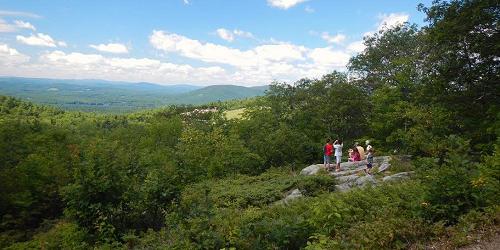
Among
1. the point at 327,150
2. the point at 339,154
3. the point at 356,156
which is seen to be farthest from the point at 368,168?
the point at 356,156

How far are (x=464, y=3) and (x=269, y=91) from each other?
30462 millimetres

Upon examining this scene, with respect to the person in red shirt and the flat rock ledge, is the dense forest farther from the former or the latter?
the person in red shirt

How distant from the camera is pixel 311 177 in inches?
739

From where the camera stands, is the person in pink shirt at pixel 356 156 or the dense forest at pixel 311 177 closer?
the dense forest at pixel 311 177

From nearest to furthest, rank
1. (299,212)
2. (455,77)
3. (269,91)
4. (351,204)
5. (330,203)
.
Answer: (330,203) → (351,204) → (299,212) → (455,77) → (269,91)

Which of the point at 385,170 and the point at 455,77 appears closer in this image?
the point at 385,170

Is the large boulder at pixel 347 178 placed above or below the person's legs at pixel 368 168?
below

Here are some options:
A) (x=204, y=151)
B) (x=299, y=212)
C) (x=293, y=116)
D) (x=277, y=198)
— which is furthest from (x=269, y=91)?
(x=299, y=212)

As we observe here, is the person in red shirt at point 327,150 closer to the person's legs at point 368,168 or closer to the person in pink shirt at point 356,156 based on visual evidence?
the person's legs at point 368,168

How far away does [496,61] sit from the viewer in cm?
1866

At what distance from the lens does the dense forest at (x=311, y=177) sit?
8.30 meters

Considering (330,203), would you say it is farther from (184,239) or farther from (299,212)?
(184,239)

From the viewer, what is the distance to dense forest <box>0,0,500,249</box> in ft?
27.2

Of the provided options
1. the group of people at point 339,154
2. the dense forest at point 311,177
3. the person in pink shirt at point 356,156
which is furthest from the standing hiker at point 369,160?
the person in pink shirt at point 356,156
